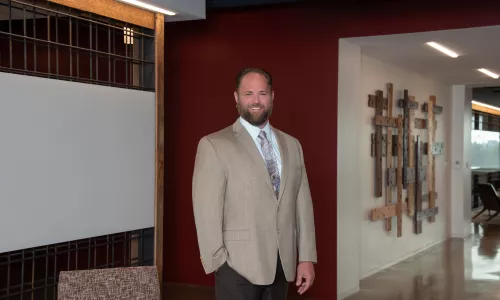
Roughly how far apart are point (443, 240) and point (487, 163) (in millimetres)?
9431

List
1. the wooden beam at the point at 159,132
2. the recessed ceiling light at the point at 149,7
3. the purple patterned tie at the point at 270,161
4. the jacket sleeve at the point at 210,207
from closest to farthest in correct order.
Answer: the jacket sleeve at the point at 210,207 < the purple patterned tie at the point at 270,161 < the recessed ceiling light at the point at 149,7 < the wooden beam at the point at 159,132

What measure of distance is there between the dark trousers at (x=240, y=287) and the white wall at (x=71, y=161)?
1510 mm

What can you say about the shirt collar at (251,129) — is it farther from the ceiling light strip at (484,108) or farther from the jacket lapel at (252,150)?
the ceiling light strip at (484,108)

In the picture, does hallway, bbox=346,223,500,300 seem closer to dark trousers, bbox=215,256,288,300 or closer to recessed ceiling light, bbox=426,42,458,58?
recessed ceiling light, bbox=426,42,458,58

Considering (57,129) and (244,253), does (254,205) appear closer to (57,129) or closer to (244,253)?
(244,253)

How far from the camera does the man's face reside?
9.27 ft

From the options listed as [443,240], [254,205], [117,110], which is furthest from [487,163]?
[254,205]

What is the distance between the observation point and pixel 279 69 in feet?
20.4

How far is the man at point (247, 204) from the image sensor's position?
2.83 metres

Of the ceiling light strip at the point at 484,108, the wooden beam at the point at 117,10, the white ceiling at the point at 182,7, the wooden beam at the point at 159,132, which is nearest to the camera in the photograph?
the wooden beam at the point at 117,10

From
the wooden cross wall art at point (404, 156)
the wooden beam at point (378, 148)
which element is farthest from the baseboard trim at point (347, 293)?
the wooden beam at point (378, 148)

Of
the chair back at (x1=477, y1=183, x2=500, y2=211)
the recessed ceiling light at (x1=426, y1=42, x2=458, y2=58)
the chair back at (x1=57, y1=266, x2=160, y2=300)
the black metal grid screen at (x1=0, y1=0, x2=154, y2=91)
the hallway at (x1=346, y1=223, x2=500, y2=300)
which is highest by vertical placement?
the recessed ceiling light at (x1=426, y1=42, x2=458, y2=58)

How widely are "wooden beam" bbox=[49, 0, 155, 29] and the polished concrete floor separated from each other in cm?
260

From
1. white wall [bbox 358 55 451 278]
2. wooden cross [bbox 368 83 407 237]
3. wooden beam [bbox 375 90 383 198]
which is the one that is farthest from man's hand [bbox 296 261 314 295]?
wooden beam [bbox 375 90 383 198]
